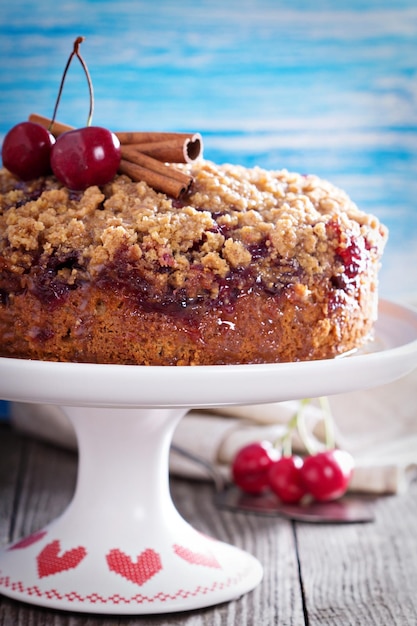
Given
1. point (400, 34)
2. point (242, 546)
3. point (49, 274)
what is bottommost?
point (242, 546)

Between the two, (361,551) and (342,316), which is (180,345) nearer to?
(342,316)

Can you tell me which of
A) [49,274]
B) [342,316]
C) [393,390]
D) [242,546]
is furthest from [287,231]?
[393,390]

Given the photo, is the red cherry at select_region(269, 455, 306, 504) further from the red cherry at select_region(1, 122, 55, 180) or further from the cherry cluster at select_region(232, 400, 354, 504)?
the red cherry at select_region(1, 122, 55, 180)

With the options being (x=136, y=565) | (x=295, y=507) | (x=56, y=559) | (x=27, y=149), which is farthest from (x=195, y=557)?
(x=27, y=149)

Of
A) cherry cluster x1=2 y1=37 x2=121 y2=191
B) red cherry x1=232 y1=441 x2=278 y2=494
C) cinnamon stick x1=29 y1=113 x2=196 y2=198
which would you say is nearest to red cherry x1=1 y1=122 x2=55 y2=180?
cherry cluster x1=2 y1=37 x2=121 y2=191

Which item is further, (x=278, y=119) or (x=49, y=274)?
(x=278, y=119)

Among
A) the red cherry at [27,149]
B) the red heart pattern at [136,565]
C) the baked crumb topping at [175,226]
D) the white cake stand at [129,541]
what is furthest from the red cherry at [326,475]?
the red cherry at [27,149]
